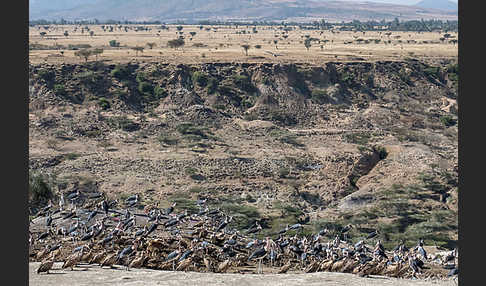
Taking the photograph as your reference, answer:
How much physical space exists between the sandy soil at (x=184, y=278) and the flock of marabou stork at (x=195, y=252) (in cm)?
51

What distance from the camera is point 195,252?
77.4 ft

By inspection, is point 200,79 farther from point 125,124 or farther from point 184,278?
point 184,278

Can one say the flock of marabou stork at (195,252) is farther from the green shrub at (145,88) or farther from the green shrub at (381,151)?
the green shrub at (145,88)

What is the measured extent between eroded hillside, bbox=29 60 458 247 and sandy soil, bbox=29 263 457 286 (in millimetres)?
12353

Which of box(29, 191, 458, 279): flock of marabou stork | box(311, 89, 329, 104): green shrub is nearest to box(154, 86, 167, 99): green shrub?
box(311, 89, 329, 104): green shrub

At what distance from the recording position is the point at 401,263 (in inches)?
932

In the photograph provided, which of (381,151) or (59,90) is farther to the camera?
A: (59,90)

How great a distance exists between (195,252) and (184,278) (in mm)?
2120

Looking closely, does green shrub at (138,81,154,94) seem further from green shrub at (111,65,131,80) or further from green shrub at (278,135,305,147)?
green shrub at (278,135,305,147)

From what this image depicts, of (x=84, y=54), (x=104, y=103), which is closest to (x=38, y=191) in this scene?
(x=104, y=103)

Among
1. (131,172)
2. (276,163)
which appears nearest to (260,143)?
(276,163)

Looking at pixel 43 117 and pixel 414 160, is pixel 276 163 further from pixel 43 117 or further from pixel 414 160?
pixel 43 117

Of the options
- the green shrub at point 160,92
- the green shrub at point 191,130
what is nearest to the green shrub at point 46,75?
the green shrub at point 160,92

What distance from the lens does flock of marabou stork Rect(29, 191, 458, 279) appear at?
2297cm
